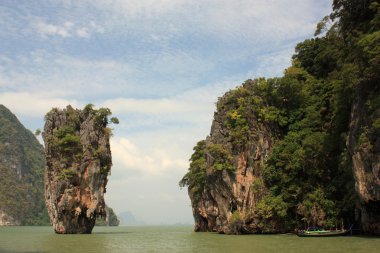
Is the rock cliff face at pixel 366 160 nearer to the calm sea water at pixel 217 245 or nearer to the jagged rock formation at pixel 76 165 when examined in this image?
the calm sea water at pixel 217 245

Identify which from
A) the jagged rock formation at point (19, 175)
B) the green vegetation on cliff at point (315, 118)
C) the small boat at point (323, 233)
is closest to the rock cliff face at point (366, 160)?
the green vegetation on cliff at point (315, 118)

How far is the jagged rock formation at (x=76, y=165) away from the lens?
43344mm

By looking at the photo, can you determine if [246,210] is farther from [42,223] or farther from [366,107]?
[42,223]

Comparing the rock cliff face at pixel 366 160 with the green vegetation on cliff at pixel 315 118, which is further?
the green vegetation on cliff at pixel 315 118

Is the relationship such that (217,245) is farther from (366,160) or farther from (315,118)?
(315,118)

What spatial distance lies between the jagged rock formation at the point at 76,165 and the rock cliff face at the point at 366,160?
89.2 feet

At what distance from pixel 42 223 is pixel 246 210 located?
98.3 metres

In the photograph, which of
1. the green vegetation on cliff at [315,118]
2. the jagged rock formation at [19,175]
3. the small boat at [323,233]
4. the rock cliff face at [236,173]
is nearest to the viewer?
the green vegetation on cliff at [315,118]

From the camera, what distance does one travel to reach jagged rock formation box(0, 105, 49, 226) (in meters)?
117

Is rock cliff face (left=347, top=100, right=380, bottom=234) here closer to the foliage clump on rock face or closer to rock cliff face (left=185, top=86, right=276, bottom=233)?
rock cliff face (left=185, top=86, right=276, bottom=233)

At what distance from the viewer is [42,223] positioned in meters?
120

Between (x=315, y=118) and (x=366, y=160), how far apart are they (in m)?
10.7

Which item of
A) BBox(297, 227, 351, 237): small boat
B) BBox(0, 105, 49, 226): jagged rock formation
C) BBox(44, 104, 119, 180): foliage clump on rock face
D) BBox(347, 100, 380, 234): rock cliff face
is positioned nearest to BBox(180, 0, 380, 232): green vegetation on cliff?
BBox(347, 100, 380, 234): rock cliff face

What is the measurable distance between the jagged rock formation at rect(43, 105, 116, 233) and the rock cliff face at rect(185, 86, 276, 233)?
1243 centimetres
